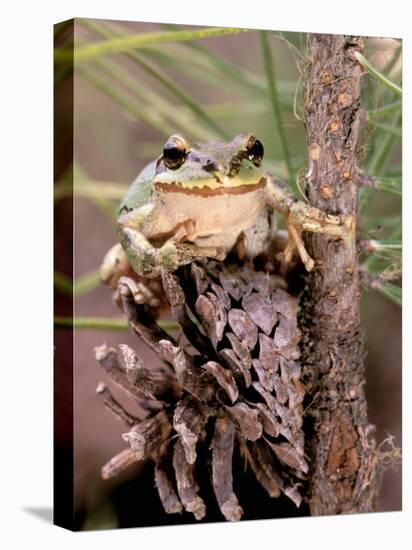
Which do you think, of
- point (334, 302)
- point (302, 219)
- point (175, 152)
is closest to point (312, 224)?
point (302, 219)

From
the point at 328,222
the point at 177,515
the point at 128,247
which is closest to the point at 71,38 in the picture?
the point at 128,247

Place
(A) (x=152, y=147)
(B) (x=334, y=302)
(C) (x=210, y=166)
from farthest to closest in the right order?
1. (A) (x=152, y=147)
2. (B) (x=334, y=302)
3. (C) (x=210, y=166)

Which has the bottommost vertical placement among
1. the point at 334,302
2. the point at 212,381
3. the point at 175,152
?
the point at 212,381

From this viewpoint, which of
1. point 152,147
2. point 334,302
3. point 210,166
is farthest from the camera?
point 152,147

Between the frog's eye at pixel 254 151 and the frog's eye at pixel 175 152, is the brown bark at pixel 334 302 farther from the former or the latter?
the frog's eye at pixel 175 152

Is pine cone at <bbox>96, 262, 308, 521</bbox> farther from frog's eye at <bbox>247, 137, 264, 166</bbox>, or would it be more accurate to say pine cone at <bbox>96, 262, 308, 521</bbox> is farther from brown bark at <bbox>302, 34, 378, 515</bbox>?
frog's eye at <bbox>247, 137, 264, 166</bbox>

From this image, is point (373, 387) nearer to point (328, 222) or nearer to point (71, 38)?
point (328, 222)

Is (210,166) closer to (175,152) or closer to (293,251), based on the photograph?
(175,152)

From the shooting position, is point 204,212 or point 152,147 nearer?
point 204,212
